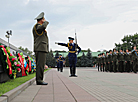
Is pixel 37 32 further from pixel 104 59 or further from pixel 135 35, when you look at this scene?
pixel 135 35

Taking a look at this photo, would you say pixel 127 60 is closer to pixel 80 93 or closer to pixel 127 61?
pixel 127 61

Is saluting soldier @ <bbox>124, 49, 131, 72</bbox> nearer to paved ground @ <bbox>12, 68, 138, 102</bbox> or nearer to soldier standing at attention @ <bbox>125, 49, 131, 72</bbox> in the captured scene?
soldier standing at attention @ <bbox>125, 49, 131, 72</bbox>

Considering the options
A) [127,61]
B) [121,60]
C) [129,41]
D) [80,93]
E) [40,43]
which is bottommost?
[80,93]

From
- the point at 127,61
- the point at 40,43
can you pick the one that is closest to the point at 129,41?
the point at 127,61

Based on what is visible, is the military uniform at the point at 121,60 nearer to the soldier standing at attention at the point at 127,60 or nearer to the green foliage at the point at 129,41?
the soldier standing at attention at the point at 127,60

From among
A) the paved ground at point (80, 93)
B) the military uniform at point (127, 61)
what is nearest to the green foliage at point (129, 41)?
the military uniform at point (127, 61)

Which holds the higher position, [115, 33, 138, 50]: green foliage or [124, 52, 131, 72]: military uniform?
[115, 33, 138, 50]: green foliage

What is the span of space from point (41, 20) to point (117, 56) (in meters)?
15.8

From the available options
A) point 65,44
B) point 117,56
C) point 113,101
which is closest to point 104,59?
point 117,56

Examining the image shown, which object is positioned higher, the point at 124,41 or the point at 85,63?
the point at 124,41

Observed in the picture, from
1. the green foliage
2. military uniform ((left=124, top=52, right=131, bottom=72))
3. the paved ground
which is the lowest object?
the paved ground

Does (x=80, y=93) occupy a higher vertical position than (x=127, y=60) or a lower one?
lower

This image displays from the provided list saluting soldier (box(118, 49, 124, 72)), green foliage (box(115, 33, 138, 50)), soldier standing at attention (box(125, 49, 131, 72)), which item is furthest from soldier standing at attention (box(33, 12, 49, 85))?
green foliage (box(115, 33, 138, 50))

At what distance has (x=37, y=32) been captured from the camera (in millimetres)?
7477
